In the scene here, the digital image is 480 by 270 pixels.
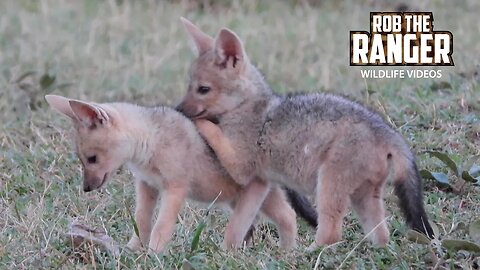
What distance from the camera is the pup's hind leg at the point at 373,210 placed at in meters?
5.82

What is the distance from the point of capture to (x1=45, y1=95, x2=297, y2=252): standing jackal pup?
6.07 m

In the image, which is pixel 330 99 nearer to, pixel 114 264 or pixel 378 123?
pixel 378 123

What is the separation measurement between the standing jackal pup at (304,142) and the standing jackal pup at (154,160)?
0.13m

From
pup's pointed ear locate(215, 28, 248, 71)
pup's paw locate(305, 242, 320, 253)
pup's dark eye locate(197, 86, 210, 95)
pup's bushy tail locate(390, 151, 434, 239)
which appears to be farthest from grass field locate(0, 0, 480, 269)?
pup's pointed ear locate(215, 28, 248, 71)

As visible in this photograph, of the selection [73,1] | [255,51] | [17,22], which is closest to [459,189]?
[255,51]

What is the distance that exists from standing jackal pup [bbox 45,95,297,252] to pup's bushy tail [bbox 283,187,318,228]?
11cm

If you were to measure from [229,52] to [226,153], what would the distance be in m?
0.69

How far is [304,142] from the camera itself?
5.98m

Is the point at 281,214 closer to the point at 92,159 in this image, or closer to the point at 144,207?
the point at 144,207

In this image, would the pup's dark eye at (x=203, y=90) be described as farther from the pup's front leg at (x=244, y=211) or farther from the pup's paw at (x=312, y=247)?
the pup's paw at (x=312, y=247)

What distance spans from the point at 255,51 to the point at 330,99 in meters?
5.34

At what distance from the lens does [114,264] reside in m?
5.55

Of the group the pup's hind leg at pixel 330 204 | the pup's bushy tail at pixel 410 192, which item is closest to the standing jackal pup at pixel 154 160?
the pup's hind leg at pixel 330 204

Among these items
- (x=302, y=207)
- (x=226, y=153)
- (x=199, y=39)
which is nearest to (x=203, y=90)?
(x=199, y=39)
